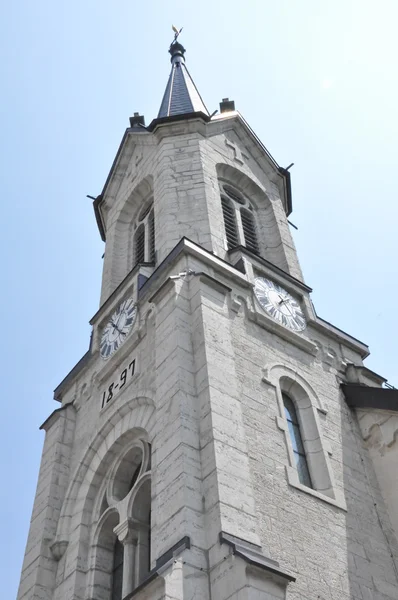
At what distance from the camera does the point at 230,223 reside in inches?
690

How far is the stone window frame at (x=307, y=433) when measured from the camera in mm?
11227

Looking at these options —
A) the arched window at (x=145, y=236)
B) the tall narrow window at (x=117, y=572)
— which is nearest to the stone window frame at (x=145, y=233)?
the arched window at (x=145, y=236)

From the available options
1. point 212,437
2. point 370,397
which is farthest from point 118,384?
point 370,397

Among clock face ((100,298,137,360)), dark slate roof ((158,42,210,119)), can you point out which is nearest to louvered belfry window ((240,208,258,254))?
dark slate roof ((158,42,210,119))

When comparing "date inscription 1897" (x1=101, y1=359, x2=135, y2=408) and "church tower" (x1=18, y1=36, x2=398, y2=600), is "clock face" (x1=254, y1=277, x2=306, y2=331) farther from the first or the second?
"date inscription 1897" (x1=101, y1=359, x2=135, y2=408)

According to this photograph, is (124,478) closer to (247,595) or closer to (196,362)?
(196,362)

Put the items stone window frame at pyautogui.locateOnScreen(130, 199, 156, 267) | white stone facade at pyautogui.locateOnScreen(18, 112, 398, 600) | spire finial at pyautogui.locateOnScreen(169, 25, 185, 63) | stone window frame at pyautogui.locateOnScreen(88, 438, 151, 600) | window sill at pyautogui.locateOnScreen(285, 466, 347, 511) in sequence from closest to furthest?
white stone facade at pyautogui.locateOnScreen(18, 112, 398, 600)
window sill at pyautogui.locateOnScreen(285, 466, 347, 511)
stone window frame at pyautogui.locateOnScreen(88, 438, 151, 600)
stone window frame at pyautogui.locateOnScreen(130, 199, 156, 267)
spire finial at pyautogui.locateOnScreen(169, 25, 185, 63)

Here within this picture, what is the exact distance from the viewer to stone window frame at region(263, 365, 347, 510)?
36.8 feet

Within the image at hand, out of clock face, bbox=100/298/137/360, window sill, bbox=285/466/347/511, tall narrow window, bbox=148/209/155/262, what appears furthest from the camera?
tall narrow window, bbox=148/209/155/262

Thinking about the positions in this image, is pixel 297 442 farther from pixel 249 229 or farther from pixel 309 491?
pixel 249 229

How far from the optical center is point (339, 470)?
12117mm

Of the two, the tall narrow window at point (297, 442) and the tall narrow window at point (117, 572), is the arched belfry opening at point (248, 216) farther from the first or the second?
the tall narrow window at point (117, 572)

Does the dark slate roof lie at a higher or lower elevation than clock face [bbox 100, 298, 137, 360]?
higher

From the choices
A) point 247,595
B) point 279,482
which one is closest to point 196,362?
point 279,482
